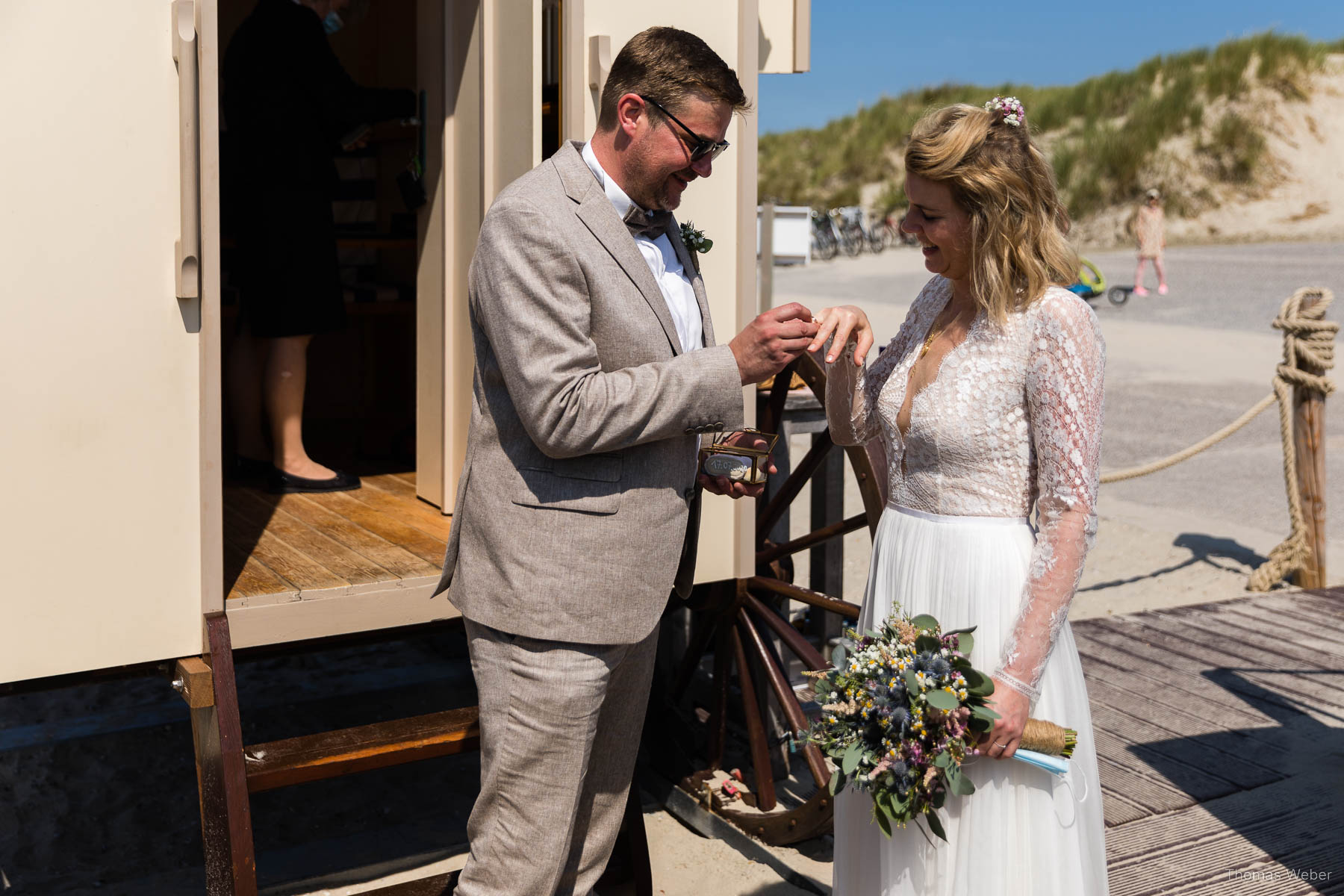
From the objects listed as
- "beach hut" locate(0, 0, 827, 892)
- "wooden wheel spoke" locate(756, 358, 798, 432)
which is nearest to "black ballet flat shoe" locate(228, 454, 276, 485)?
"beach hut" locate(0, 0, 827, 892)

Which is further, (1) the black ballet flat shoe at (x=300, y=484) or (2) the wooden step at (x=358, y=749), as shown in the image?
(1) the black ballet flat shoe at (x=300, y=484)

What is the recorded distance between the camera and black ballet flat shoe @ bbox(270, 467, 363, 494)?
4.44 metres

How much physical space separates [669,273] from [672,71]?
0.46 m

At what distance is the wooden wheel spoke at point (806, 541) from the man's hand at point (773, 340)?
1798mm

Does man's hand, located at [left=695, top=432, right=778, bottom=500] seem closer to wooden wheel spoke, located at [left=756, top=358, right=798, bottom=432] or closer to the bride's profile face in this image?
the bride's profile face

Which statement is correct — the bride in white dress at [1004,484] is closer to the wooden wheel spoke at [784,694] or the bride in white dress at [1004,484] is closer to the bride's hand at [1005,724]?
the bride's hand at [1005,724]

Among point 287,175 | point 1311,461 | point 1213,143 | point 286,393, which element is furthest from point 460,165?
point 1213,143

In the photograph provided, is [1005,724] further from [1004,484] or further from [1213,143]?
[1213,143]

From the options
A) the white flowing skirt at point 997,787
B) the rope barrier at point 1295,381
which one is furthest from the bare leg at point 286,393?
the rope barrier at point 1295,381

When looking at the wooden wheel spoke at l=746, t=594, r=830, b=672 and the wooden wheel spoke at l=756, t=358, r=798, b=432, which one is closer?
the wooden wheel spoke at l=746, t=594, r=830, b=672

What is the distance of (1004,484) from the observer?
2.27 m

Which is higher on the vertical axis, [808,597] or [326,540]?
[326,540]

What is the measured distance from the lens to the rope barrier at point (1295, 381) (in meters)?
6.42

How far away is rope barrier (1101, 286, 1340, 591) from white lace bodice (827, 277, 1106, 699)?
167 inches
